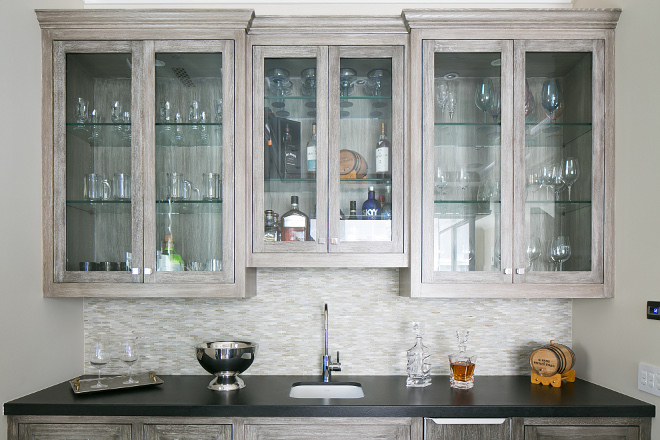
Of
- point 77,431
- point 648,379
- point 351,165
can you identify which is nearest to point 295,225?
point 351,165

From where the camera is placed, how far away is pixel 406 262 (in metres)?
2.36

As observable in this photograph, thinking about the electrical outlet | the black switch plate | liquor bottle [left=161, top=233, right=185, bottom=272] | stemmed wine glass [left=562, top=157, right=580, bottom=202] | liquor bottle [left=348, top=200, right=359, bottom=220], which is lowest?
the electrical outlet

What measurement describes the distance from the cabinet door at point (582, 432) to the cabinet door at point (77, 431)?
1586 millimetres

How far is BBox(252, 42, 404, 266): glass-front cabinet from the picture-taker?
2369 millimetres

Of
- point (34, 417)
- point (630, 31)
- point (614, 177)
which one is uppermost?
point (630, 31)

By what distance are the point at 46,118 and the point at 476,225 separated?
76.8 inches

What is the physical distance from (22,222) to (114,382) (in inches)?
31.3

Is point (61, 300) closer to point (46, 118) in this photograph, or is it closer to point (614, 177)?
point (46, 118)

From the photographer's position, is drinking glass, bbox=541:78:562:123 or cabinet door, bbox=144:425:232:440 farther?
drinking glass, bbox=541:78:562:123

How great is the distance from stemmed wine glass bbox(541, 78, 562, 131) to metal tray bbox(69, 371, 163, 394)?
2.14 metres

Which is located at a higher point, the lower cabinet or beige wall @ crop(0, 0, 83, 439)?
beige wall @ crop(0, 0, 83, 439)

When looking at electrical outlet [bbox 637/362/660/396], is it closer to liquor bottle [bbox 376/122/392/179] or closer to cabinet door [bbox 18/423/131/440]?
liquor bottle [bbox 376/122/392/179]

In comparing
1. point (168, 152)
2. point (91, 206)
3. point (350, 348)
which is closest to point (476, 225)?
point (350, 348)

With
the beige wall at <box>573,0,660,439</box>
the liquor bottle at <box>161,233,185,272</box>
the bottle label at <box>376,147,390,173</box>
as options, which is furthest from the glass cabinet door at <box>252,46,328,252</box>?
the beige wall at <box>573,0,660,439</box>
